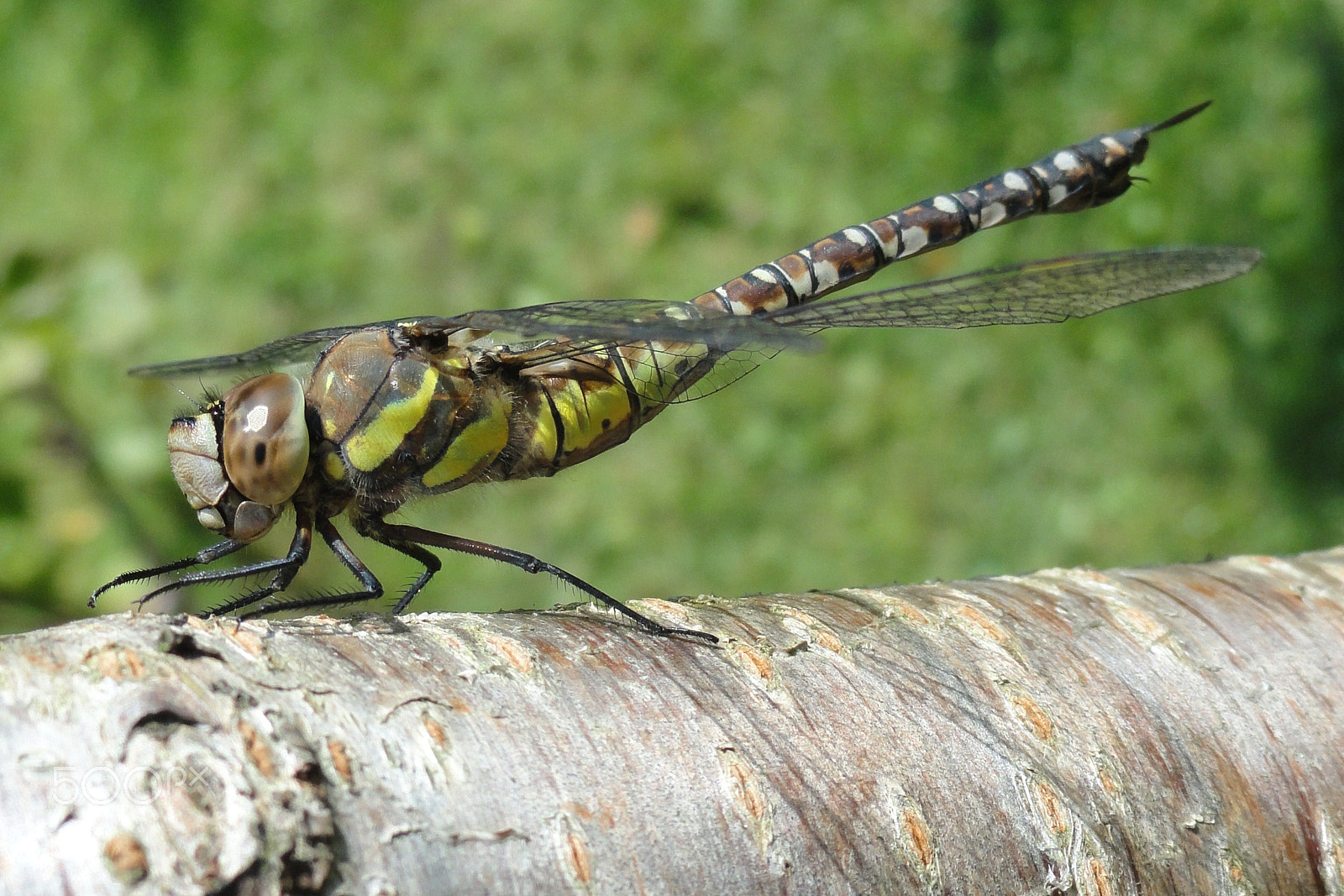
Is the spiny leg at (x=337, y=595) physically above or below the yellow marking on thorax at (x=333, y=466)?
below

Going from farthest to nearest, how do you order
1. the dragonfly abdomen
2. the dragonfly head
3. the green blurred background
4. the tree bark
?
the green blurred background
the dragonfly abdomen
the dragonfly head
the tree bark

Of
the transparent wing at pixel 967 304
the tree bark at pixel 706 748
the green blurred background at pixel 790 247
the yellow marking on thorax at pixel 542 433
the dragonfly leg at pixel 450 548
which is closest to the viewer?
the tree bark at pixel 706 748

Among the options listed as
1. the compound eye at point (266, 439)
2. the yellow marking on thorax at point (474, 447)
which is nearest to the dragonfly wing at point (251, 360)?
the compound eye at point (266, 439)

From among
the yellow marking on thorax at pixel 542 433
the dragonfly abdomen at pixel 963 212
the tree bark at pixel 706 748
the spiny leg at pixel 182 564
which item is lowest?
the tree bark at pixel 706 748

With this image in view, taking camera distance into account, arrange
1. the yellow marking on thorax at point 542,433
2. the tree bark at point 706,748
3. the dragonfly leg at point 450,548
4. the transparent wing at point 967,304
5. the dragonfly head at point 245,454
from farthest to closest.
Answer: the yellow marking on thorax at point 542,433 → the transparent wing at point 967,304 → the dragonfly head at point 245,454 → the dragonfly leg at point 450,548 → the tree bark at point 706,748

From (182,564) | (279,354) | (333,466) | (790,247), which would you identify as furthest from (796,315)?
(790,247)

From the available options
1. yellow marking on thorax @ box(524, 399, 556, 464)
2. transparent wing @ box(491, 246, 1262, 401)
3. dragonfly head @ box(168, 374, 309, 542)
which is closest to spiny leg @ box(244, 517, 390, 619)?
dragonfly head @ box(168, 374, 309, 542)

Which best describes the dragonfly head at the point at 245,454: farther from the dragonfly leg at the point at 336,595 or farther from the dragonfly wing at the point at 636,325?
the dragonfly wing at the point at 636,325

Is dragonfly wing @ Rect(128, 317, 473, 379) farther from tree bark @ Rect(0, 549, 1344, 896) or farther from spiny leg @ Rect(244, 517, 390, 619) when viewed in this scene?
tree bark @ Rect(0, 549, 1344, 896)
